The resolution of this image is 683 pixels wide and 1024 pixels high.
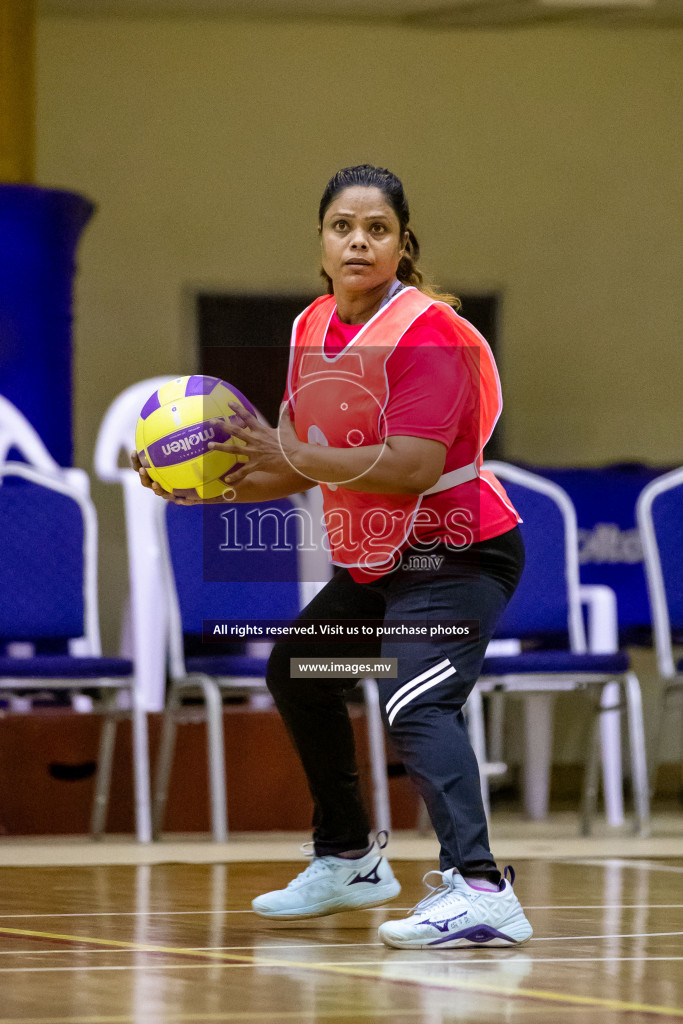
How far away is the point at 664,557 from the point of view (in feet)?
17.4

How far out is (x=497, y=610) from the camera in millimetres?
2779

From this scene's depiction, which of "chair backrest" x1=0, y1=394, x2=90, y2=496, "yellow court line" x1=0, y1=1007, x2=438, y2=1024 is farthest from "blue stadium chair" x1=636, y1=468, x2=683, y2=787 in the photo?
"yellow court line" x1=0, y1=1007, x2=438, y2=1024

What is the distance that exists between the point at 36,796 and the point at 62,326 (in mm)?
1688

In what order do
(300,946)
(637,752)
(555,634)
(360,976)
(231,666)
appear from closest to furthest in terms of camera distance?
(360,976)
(300,946)
(231,666)
(637,752)
(555,634)

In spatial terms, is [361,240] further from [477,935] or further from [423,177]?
[423,177]

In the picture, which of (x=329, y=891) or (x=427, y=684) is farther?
(x=329, y=891)

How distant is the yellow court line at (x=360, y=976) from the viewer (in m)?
2.12

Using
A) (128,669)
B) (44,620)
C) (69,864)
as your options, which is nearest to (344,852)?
(69,864)

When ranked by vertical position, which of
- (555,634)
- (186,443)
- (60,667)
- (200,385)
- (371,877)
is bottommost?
(371,877)

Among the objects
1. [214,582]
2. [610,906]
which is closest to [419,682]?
[610,906]

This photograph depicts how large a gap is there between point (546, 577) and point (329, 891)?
2351 millimetres

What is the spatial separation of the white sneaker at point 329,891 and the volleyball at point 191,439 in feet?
2.57

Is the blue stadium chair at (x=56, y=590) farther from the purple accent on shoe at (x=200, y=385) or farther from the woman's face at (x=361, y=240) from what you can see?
the woman's face at (x=361, y=240)

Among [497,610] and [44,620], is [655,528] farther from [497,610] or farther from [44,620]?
[497,610]
